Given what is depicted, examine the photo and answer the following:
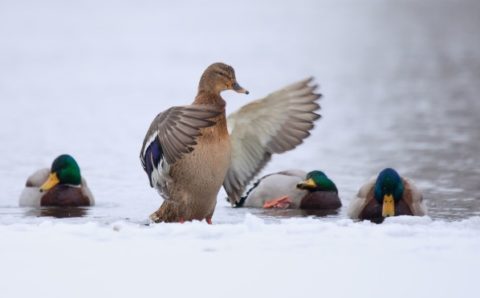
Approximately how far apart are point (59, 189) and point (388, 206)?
297 centimetres

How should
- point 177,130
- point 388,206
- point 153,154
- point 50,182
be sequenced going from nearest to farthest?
point 177,130 → point 153,154 → point 388,206 → point 50,182

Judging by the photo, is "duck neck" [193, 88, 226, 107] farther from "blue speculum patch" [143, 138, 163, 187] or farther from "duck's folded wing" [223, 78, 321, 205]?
"duck's folded wing" [223, 78, 321, 205]

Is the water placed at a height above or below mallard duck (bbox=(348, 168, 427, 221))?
above

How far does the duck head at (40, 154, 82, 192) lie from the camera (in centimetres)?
927

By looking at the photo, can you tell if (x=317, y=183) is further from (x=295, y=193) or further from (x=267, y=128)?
(x=267, y=128)

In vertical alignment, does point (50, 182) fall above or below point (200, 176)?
above

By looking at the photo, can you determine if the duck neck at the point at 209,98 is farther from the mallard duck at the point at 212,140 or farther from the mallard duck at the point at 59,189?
the mallard duck at the point at 59,189

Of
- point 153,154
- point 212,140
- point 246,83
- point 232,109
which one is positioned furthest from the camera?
point 246,83

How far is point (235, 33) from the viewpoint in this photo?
105 feet

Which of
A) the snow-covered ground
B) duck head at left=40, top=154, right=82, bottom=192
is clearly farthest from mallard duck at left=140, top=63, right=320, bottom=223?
duck head at left=40, top=154, right=82, bottom=192

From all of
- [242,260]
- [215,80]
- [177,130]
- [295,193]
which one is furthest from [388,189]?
[242,260]

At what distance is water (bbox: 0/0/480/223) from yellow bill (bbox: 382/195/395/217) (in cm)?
33

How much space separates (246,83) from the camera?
1983cm

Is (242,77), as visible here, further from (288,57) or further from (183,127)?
(183,127)
